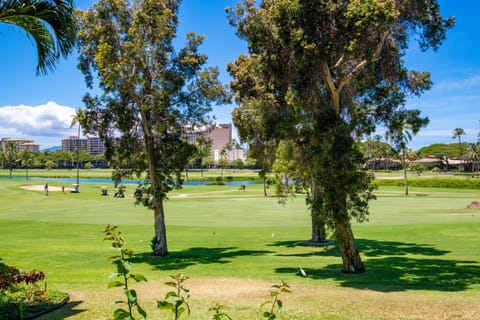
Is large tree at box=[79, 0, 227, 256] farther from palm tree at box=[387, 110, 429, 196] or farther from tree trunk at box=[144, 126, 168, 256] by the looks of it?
palm tree at box=[387, 110, 429, 196]

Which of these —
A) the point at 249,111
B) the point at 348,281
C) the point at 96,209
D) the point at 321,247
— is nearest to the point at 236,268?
the point at 348,281

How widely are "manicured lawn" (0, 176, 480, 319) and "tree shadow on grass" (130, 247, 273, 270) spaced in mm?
52

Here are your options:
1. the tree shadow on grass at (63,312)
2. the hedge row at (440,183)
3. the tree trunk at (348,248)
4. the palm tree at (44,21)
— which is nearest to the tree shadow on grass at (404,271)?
the tree trunk at (348,248)

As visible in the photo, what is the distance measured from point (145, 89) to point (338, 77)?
31.3ft

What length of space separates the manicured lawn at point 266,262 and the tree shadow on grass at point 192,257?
52 mm

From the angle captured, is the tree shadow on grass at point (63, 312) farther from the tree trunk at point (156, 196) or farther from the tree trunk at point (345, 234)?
the tree trunk at point (156, 196)

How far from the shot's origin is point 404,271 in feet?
58.9

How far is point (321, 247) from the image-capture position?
87.9 ft

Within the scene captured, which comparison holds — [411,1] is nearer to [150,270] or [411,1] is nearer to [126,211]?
[150,270]

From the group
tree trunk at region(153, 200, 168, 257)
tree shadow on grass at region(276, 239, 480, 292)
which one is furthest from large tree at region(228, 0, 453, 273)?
tree trunk at region(153, 200, 168, 257)

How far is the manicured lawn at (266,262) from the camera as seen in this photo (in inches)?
424

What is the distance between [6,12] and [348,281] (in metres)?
12.6

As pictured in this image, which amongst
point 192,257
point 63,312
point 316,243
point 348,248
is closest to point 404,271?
point 348,248

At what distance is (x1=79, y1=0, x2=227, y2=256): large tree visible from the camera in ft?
68.2
